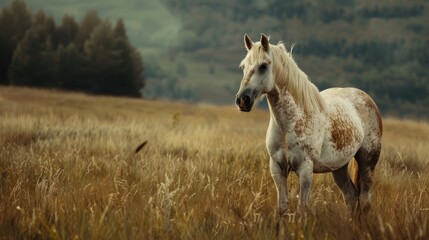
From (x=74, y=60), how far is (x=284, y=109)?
189ft

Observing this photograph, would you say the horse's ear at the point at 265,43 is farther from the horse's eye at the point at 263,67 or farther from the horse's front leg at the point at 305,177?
the horse's front leg at the point at 305,177

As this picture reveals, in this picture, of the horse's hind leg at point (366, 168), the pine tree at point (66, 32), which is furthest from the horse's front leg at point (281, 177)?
the pine tree at point (66, 32)

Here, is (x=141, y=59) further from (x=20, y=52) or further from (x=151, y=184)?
(x=151, y=184)

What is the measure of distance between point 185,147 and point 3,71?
57.7 meters

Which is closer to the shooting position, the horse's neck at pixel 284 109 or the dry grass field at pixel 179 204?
the dry grass field at pixel 179 204

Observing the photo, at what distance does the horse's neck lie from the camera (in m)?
4.97

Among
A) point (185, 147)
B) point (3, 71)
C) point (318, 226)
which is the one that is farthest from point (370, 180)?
point (3, 71)

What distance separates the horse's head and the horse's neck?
21cm

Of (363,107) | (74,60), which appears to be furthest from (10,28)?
(363,107)

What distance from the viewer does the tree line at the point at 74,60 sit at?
58.8m

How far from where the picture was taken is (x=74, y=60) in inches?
2344

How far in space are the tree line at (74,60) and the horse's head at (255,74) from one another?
56.3m

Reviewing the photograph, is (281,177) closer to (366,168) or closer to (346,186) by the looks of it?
(346,186)

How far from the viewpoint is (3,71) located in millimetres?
62688
